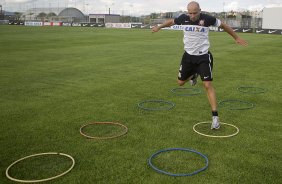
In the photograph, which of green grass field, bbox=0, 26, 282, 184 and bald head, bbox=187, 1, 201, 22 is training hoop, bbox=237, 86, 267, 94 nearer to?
green grass field, bbox=0, 26, 282, 184

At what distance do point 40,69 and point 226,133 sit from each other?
10476 millimetres

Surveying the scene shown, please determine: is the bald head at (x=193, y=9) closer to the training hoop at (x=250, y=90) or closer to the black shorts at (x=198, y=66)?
the black shorts at (x=198, y=66)

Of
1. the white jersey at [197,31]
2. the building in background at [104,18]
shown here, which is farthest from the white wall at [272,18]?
the white jersey at [197,31]

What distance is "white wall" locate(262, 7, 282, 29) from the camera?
65.4 m

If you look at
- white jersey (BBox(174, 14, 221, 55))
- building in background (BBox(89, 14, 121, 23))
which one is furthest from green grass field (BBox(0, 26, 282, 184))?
building in background (BBox(89, 14, 121, 23))

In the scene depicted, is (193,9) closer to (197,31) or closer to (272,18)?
(197,31)

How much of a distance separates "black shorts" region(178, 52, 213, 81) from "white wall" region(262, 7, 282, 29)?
6477cm

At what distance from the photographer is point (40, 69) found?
1491 centimetres

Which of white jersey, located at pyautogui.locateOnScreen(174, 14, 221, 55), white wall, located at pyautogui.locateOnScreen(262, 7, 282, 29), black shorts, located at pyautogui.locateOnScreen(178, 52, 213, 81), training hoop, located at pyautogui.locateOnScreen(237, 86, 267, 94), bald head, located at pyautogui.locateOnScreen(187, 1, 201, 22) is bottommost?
training hoop, located at pyautogui.locateOnScreen(237, 86, 267, 94)

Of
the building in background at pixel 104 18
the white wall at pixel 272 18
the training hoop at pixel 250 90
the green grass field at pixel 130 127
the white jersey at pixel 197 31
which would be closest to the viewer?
the green grass field at pixel 130 127

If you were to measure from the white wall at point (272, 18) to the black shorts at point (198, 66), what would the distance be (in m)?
64.8

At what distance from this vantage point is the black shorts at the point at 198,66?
7188mm

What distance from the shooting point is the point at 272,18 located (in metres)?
66.4

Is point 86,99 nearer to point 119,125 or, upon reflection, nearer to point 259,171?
point 119,125
